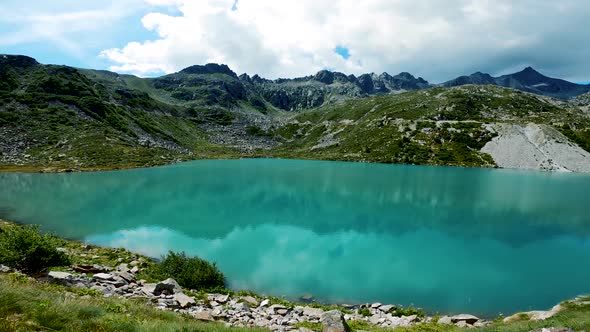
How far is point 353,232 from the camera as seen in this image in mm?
41812

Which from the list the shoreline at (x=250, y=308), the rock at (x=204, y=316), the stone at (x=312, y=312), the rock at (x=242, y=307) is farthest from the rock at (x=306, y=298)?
the rock at (x=204, y=316)

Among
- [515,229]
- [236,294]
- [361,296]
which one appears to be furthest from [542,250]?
[236,294]

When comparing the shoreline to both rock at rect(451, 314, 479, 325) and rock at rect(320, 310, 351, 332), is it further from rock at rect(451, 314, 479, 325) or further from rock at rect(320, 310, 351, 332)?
rock at rect(320, 310, 351, 332)

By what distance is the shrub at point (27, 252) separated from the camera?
60.3 ft

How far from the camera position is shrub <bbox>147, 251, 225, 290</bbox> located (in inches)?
877

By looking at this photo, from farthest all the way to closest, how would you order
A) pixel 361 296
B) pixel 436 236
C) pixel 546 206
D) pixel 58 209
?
pixel 546 206, pixel 58 209, pixel 436 236, pixel 361 296

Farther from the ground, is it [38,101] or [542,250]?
[38,101]

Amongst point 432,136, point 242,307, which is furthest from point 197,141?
point 242,307

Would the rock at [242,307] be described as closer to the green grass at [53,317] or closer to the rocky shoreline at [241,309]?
the rocky shoreline at [241,309]

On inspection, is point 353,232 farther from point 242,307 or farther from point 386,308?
point 242,307

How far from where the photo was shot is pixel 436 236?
40938 mm

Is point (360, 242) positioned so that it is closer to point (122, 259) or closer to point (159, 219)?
point (122, 259)

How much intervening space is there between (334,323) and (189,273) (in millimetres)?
12536

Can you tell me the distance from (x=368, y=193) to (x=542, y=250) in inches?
1431
